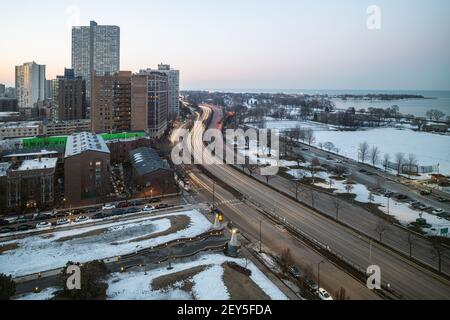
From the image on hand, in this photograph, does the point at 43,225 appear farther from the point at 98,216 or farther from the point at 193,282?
the point at 193,282

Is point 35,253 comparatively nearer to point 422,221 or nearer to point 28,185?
point 28,185

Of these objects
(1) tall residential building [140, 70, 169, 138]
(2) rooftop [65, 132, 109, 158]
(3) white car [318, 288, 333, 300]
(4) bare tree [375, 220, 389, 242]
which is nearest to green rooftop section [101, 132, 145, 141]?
(2) rooftop [65, 132, 109, 158]

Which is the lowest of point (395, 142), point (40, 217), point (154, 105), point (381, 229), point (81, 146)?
point (40, 217)

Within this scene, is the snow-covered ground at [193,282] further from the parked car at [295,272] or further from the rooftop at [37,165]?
the rooftop at [37,165]
